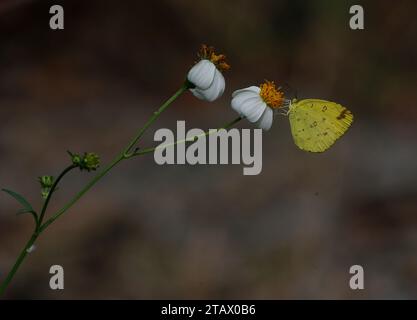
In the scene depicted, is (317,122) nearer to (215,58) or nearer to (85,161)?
(215,58)

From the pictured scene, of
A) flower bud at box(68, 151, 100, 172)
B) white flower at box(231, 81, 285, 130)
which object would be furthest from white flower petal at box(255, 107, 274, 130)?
flower bud at box(68, 151, 100, 172)

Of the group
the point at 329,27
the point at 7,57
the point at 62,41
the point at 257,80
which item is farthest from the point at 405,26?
the point at 7,57

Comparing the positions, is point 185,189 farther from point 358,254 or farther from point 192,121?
point 358,254

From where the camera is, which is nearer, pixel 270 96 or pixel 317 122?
pixel 270 96

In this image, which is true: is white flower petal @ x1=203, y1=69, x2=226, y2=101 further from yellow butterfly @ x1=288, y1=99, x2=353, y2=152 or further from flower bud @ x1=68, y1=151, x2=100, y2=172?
yellow butterfly @ x1=288, y1=99, x2=353, y2=152

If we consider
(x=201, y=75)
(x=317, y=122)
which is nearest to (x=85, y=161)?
(x=201, y=75)

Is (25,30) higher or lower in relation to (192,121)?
higher
